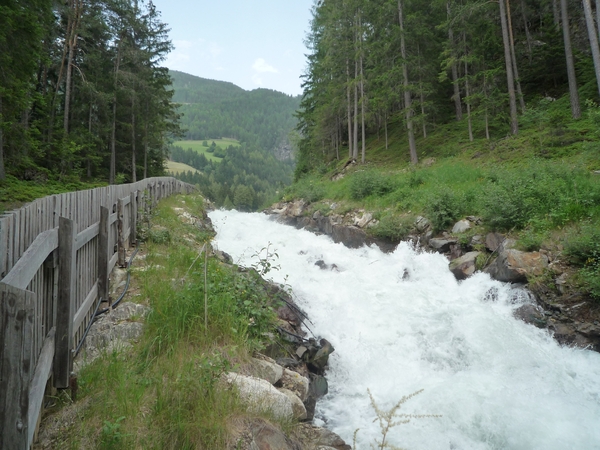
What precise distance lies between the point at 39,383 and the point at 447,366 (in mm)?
5726

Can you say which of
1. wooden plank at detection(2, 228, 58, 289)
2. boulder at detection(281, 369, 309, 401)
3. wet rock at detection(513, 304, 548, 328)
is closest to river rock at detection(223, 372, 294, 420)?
boulder at detection(281, 369, 309, 401)

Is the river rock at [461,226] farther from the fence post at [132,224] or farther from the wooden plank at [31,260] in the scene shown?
the wooden plank at [31,260]

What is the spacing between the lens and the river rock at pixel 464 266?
832 centimetres

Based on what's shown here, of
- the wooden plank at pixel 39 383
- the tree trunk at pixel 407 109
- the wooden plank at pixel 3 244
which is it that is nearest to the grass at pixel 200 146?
the tree trunk at pixel 407 109

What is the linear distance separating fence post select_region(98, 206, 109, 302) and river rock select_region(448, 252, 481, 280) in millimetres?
7514

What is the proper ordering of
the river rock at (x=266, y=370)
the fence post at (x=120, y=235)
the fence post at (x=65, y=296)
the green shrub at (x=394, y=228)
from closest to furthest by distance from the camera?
the fence post at (x=65, y=296), the river rock at (x=266, y=370), the fence post at (x=120, y=235), the green shrub at (x=394, y=228)

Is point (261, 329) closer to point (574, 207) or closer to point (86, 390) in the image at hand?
point (86, 390)

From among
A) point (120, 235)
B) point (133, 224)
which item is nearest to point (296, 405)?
point (120, 235)

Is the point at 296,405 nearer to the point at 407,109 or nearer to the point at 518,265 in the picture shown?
the point at 518,265

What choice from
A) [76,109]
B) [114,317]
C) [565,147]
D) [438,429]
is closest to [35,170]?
[76,109]

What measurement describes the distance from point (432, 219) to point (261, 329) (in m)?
7.44

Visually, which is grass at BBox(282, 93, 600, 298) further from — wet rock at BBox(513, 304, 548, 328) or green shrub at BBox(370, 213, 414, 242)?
wet rock at BBox(513, 304, 548, 328)

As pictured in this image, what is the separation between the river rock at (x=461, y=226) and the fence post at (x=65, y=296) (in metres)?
9.16

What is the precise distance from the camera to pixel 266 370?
4090mm
